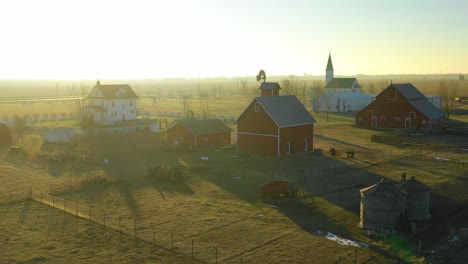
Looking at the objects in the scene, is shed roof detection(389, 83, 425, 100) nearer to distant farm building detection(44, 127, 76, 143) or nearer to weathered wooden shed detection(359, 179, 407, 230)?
distant farm building detection(44, 127, 76, 143)

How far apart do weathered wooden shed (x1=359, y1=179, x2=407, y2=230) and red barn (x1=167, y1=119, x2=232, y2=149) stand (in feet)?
97.6

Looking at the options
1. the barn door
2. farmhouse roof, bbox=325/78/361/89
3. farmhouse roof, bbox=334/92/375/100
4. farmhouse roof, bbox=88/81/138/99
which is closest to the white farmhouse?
farmhouse roof, bbox=88/81/138/99

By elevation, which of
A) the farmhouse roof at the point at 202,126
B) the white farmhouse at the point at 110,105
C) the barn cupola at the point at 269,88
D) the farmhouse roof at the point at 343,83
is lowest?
the farmhouse roof at the point at 202,126

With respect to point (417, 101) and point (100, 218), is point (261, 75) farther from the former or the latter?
point (100, 218)

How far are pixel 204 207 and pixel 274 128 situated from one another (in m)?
19.3

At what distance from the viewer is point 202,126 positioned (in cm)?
5400

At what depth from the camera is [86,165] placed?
4281 centimetres

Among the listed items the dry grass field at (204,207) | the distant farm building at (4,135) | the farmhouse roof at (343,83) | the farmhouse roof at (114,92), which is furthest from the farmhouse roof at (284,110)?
the farmhouse roof at (343,83)

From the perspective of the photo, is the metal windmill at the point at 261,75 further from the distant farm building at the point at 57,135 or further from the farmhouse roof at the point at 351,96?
the farmhouse roof at the point at 351,96

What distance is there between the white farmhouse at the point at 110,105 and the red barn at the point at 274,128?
29.7 m

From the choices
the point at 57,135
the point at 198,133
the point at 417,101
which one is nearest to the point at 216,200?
the point at 198,133

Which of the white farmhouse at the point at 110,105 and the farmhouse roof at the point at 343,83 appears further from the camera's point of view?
the farmhouse roof at the point at 343,83

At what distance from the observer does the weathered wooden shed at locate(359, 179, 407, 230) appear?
2423cm

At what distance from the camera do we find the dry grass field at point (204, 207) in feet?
70.7
